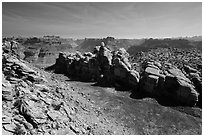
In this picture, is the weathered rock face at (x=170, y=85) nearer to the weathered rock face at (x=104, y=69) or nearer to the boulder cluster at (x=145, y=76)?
the boulder cluster at (x=145, y=76)

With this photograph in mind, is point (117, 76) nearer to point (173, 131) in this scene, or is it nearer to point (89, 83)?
point (89, 83)

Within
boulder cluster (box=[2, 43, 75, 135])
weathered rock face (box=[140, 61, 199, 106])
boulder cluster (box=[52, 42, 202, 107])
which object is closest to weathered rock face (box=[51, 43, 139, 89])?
boulder cluster (box=[52, 42, 202, 107])

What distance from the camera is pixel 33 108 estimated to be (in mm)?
15602

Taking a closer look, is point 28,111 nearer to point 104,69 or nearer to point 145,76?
point 145,76

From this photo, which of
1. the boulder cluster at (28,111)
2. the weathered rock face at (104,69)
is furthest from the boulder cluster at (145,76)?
the boulder cluster at (28,111)

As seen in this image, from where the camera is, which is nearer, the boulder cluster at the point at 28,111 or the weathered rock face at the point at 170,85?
the boulder cluster at the point at 28,111

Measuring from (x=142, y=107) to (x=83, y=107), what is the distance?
1021 centimetres

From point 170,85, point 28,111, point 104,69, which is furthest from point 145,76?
point 28,111

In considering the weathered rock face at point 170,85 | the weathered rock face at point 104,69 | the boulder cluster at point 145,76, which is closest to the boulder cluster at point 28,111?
the weathered rock face at point 170,85

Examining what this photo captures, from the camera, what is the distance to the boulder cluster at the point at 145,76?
99.0 ft

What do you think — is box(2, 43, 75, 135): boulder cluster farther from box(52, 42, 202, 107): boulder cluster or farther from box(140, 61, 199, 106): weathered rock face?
box(52, 42, 202, 107): boulder cluster

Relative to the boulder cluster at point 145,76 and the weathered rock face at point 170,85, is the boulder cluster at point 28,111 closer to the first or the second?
the weathered rock face at point 170,85

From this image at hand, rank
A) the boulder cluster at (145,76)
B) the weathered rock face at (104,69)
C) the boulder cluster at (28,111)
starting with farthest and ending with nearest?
the weathered rock face at (104,69)
the boulder cluster at (145,76)
the boulder cluster at (28,111)

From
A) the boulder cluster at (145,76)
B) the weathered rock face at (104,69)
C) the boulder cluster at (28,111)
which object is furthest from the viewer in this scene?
the weathered rock face at (104,69)
